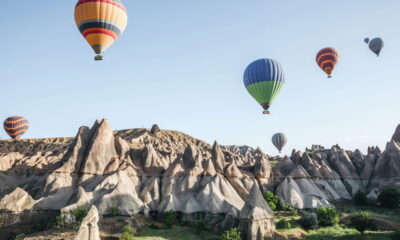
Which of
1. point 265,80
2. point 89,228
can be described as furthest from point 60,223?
point 265,80

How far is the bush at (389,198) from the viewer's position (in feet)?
221

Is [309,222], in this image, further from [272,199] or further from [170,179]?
[170,179]

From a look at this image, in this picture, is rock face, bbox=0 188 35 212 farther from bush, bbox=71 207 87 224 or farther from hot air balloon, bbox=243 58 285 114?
hot air balloon, bbox=243 58 285 114

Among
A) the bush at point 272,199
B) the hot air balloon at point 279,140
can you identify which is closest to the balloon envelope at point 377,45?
the bush at point 272,199

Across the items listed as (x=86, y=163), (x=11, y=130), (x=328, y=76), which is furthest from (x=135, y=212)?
(x=11, y=130)

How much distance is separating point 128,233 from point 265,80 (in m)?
35.6

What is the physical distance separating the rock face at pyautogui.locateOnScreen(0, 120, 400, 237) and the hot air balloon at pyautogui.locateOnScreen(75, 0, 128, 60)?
69.9 ft

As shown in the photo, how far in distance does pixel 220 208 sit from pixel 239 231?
403 inches

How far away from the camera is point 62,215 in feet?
160

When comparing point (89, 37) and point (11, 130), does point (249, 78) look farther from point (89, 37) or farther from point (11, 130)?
point (11, 130)

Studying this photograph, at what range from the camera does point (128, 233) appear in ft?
142

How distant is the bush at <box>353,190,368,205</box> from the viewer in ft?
234

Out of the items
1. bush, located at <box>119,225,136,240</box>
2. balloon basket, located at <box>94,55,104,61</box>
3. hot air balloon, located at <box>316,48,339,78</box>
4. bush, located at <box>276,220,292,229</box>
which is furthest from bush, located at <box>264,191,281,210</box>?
balloon basket, located at <box>94,55,104,61</box>

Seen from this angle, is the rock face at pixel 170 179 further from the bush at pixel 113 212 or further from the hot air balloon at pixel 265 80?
the hot air balloon at pixel 265 80
